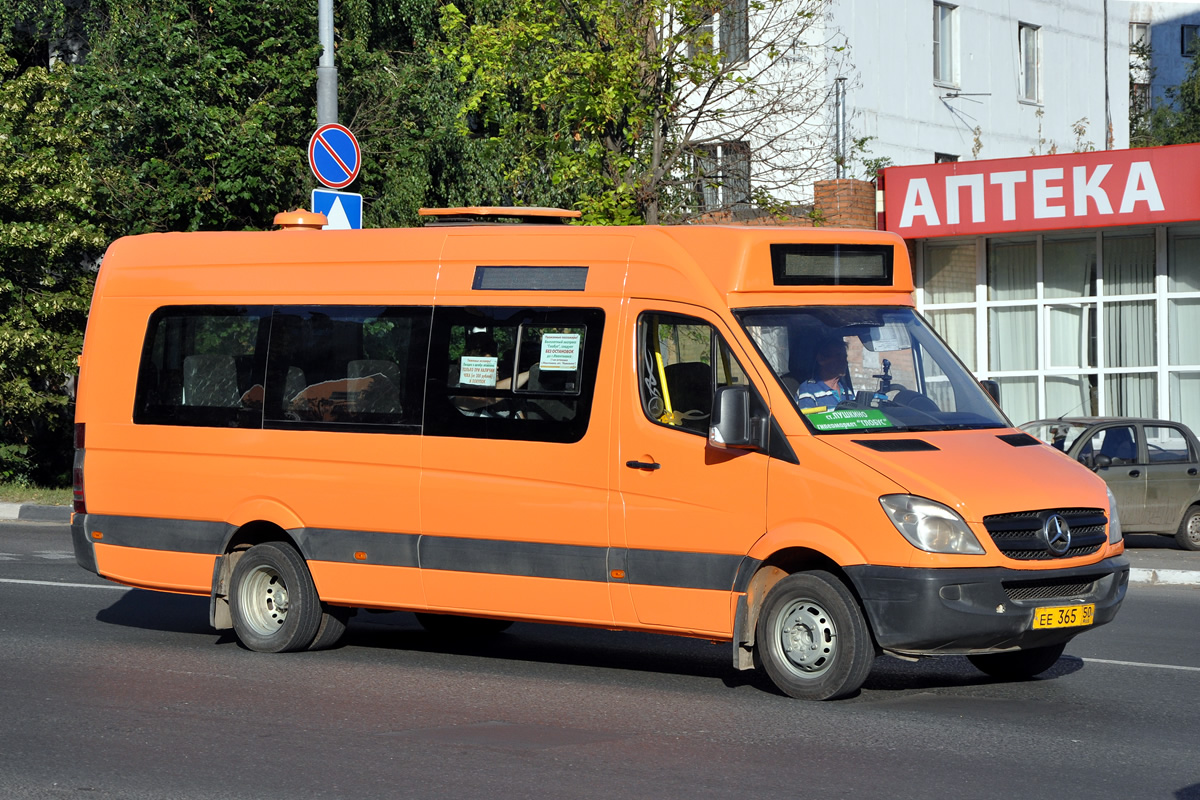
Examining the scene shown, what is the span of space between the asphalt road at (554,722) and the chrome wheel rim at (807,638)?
23cm

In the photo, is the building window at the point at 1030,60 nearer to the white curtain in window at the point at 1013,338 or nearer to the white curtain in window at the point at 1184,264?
the white curtain in window at the point at 1013,338

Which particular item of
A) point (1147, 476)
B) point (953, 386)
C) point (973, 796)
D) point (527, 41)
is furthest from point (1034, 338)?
point (973, 796)

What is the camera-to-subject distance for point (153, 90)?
2056 centimetres

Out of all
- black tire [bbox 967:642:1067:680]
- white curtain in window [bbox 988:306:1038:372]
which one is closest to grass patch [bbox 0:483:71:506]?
white curtain in window [bbox 988:306:1038:372]

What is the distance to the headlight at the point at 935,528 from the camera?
7.43m

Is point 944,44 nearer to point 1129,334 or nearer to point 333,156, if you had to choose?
point 1129,334

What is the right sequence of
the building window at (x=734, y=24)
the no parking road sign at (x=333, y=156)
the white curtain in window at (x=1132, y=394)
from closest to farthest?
the no parking road sign at (x=333, y=156)
the building window at (x=734, y=24)
the white curtain in window at (x=1132, y=394)

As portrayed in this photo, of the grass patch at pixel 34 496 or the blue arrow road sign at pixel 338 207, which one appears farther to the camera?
the grass patch at pixel 34 496

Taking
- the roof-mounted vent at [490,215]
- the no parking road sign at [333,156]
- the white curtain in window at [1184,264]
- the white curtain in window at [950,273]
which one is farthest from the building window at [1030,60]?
the roof-mounted vent at [490,215]

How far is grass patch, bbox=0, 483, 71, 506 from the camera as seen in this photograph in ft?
67.5

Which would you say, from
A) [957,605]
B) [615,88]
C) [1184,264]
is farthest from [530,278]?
[1184,264]

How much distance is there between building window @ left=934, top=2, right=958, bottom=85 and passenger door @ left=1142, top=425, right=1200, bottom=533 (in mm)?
15802

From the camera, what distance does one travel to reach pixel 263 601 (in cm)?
977

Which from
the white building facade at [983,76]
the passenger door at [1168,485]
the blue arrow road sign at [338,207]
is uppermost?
the white building facade at [983,76]
